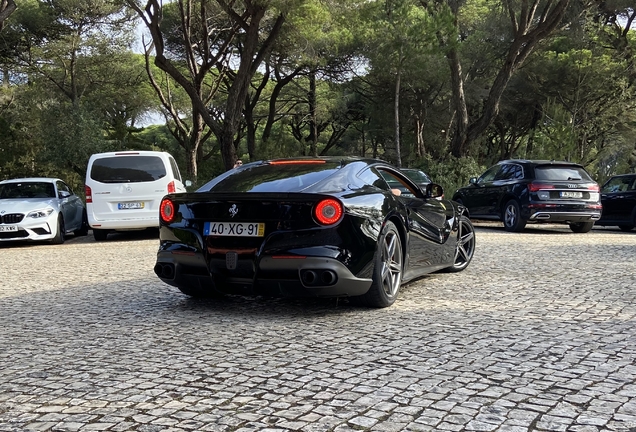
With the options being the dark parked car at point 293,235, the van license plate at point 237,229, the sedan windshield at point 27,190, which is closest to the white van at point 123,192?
the sedan windshield at point 27,190

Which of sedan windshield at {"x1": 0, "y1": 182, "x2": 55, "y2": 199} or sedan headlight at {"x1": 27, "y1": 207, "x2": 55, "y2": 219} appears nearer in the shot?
sedan headlight at {"x1": 27, "y1": 207, "x2": 55, "y2": 219}

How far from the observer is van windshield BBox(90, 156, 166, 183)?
13.7 m

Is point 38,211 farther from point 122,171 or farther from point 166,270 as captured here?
point 166,270

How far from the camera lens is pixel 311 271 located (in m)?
5.23

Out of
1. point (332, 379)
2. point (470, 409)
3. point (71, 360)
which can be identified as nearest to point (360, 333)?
point (332, 379)

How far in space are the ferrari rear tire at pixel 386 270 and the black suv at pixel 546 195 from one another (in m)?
9.25

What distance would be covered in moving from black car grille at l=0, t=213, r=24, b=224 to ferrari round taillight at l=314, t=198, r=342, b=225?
1013 centimetres

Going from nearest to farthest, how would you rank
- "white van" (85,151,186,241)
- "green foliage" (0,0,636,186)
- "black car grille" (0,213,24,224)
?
"black car grille" (0,213,24,224), "white van" (85,151,186,241), "green foliage" (0,0,636,186)

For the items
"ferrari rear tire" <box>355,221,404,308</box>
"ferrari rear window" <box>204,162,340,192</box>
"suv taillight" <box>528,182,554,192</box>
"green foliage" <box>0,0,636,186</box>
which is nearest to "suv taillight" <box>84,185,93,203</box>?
"ferrari rear window" <box>204,162,340,192</box>

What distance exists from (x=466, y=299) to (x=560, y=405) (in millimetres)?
3001

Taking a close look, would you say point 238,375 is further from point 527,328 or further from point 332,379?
point 527,328

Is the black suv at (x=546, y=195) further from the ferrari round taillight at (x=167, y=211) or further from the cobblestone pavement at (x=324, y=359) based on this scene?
the ferrari round taillight at (x=167, y=211)

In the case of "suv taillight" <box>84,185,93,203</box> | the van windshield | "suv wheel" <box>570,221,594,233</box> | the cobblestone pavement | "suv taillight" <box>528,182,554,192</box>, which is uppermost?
the van windshield

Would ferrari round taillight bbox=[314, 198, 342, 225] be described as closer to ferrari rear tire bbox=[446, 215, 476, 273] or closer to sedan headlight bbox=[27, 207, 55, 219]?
ferrari rear tire bbox=[446, 215, 476, 273]
